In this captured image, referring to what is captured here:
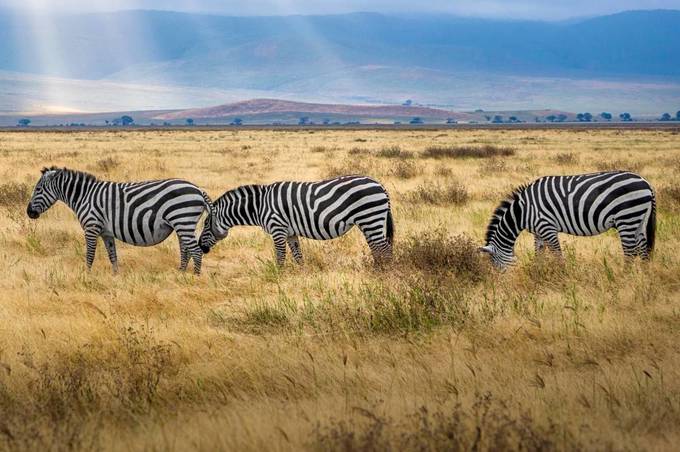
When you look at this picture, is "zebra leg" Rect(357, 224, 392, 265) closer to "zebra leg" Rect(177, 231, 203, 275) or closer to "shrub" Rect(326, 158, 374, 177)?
"zebra leg" Rect(177, 231, 203, 275)

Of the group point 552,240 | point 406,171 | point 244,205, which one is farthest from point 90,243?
point 406,171

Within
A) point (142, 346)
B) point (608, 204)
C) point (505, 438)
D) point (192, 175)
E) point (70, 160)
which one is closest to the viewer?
point (505, 438)

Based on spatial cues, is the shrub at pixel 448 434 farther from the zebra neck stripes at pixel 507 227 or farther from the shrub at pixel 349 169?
the shrub at pixel 349 169

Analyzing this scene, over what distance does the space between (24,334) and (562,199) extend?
7126mm

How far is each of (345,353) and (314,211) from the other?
203 inches

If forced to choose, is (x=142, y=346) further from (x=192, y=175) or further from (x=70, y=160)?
(x=70, y=160)

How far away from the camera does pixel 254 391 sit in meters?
6.19

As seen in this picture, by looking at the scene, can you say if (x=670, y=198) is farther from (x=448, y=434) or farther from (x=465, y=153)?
(x=465, y=153)

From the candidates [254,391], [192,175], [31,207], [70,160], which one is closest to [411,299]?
[254,391]

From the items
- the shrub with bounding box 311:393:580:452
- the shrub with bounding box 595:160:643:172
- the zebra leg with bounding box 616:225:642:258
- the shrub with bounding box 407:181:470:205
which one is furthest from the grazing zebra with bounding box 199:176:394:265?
the shrub with bounding box 595:160:643:172

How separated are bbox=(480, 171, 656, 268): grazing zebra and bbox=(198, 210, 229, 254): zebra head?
400 cm

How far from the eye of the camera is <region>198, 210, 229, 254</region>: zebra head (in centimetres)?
1209

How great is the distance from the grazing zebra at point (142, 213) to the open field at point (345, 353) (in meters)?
0.52

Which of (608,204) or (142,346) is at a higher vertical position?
(608,204)
